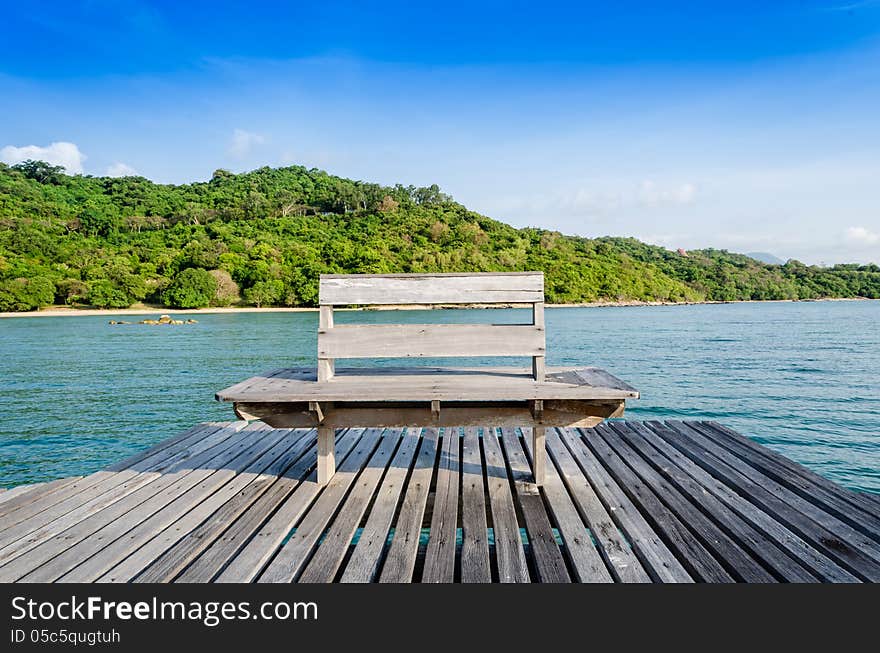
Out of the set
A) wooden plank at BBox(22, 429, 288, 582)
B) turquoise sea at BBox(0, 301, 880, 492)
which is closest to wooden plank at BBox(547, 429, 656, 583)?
wooden plank at BBox(22, 429, 288, 582)

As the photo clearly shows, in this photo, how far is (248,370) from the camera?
1820 centimetres

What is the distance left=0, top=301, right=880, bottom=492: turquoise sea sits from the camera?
352 inches

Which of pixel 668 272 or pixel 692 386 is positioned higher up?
pixel 668 272

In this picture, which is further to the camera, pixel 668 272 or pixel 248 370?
pixel 668 272

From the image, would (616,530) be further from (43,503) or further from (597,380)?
(43,503)

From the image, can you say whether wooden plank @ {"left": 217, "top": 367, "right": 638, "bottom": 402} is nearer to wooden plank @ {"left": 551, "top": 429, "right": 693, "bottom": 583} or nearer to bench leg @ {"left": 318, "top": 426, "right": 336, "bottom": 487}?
bench leg @ {"left": 318, "top": 426, "right": 336, "bottom": 487}

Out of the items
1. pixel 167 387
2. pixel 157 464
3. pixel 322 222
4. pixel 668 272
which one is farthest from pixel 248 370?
pixel 668 272

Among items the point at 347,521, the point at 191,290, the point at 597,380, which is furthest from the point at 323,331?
the point at 191,290

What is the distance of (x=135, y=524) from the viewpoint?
11.1 ft

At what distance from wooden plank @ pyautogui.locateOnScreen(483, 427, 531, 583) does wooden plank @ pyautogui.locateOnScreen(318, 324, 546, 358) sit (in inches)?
40.8

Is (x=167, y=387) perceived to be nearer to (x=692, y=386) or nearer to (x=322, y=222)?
(x=692, y=386)

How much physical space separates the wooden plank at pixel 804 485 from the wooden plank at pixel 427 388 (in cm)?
160
